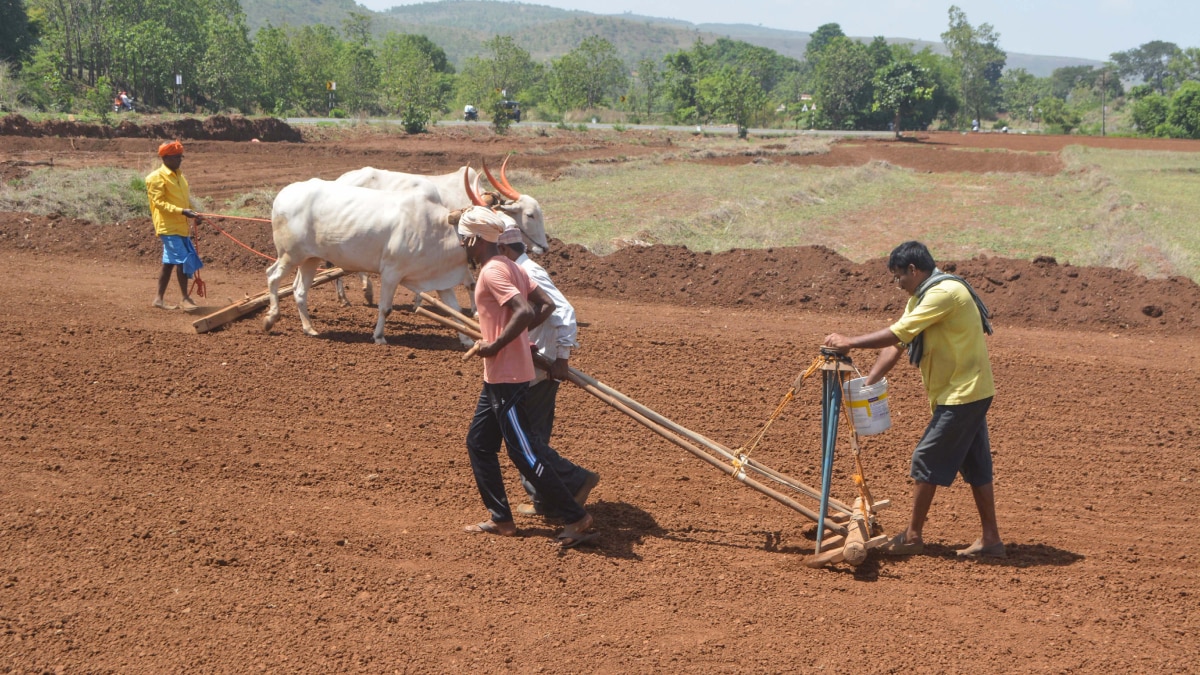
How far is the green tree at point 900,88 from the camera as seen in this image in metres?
67.4

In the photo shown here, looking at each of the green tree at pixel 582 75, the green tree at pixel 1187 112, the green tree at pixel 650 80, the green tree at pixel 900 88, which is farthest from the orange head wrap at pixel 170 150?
the green tree at pixel 650 80

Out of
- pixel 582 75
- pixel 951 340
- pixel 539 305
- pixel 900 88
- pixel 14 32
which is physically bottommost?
pixel 951 340

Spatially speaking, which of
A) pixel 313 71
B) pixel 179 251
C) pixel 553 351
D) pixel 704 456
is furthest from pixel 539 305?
pixel 313 71

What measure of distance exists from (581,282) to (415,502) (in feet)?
25.2

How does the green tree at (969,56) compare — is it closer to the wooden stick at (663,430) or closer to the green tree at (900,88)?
the green tree at (900,88)

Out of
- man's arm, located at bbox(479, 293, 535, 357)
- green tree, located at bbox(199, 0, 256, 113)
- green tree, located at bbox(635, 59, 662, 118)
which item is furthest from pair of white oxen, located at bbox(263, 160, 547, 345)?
green tree, located at bbox(635, 59, 662, 118)

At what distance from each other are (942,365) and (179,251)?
8564mm

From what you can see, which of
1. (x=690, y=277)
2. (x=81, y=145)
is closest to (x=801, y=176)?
(x=690, y=277)

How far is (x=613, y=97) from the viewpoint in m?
99.4

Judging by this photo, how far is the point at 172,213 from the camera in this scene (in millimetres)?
10930

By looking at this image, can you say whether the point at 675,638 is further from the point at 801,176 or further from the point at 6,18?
the point at 6,18

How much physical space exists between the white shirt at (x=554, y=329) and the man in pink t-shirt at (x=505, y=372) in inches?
5.8

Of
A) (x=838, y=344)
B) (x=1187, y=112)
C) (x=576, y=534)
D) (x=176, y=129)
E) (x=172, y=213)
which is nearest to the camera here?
(x=838, y=344)

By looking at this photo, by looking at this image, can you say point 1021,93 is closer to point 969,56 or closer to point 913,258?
point 969,56
